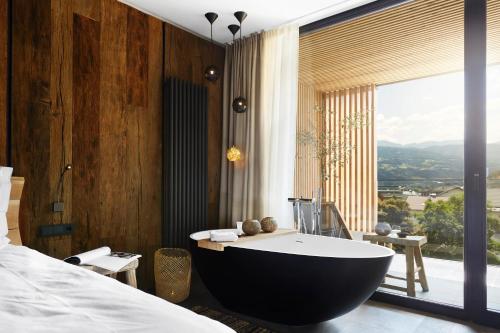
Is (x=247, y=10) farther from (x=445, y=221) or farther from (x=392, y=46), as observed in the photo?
(x=445, y=221)

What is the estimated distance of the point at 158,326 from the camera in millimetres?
961

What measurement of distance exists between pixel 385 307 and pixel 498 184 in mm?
1336

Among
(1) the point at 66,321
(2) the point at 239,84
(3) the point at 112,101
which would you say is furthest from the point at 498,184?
(3) the point at 112,101

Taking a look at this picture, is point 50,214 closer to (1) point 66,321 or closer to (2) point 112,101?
(2) point 112,101

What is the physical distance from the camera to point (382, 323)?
273 centimetres

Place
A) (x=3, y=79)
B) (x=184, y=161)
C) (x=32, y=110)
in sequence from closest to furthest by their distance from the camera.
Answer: (x=3, y=79) → (x=32, y=110) → (x=184, y=161)

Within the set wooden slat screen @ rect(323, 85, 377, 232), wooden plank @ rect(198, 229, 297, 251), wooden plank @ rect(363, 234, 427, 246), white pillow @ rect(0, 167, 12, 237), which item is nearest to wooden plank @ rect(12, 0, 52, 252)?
white pillow @ rect(0, 167, 12, 237)

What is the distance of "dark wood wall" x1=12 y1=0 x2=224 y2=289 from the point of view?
269 centimetres

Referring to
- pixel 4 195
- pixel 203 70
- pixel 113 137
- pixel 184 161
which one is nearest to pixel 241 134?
pixel 184 161

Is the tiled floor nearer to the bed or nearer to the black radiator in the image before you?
the black radiator

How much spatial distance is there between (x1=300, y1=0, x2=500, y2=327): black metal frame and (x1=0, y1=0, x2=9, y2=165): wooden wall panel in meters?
3.44

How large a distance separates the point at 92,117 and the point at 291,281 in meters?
2.09

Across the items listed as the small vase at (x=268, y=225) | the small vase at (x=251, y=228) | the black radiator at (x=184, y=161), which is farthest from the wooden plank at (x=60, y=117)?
the small vase at (x=268, y=225)

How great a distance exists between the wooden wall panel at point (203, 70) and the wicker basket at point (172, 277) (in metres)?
0.88
